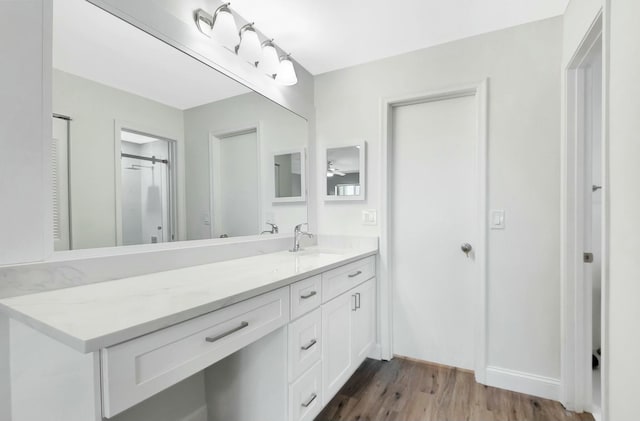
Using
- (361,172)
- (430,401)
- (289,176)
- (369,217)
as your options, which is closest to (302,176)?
(289,176)

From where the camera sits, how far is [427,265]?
2.09m

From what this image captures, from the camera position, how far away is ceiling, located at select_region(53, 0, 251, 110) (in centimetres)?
102

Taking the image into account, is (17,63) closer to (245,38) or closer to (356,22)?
(245,38)

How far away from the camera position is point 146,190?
1.29 metres

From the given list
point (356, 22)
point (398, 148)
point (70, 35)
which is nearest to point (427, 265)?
point (398, 148)

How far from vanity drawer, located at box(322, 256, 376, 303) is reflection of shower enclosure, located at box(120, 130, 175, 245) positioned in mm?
812

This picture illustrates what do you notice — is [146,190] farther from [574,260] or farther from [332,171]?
[574,260]

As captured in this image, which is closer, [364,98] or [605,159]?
[605,159]

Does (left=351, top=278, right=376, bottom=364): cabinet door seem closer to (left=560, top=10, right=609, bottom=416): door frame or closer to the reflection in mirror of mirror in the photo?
Answer: the reflection in mirror of mirror

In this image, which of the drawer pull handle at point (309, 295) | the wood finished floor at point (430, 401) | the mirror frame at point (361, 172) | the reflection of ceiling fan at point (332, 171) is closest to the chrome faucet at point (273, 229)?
the mirror frame at point (361, 172)

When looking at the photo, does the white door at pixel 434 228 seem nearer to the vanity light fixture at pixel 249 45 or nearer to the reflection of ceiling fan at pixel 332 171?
the reflection of ceiling fan at pixel 332 171

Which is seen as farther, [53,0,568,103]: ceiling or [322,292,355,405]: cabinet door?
[322,292,355,405]: cabinet door

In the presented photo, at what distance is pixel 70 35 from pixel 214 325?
45.0 inches

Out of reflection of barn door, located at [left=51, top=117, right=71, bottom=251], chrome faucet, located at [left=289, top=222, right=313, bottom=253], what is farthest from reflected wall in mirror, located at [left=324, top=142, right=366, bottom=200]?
reflection of barn door, located at [left=51, top=117, right=71, bottom=251]
